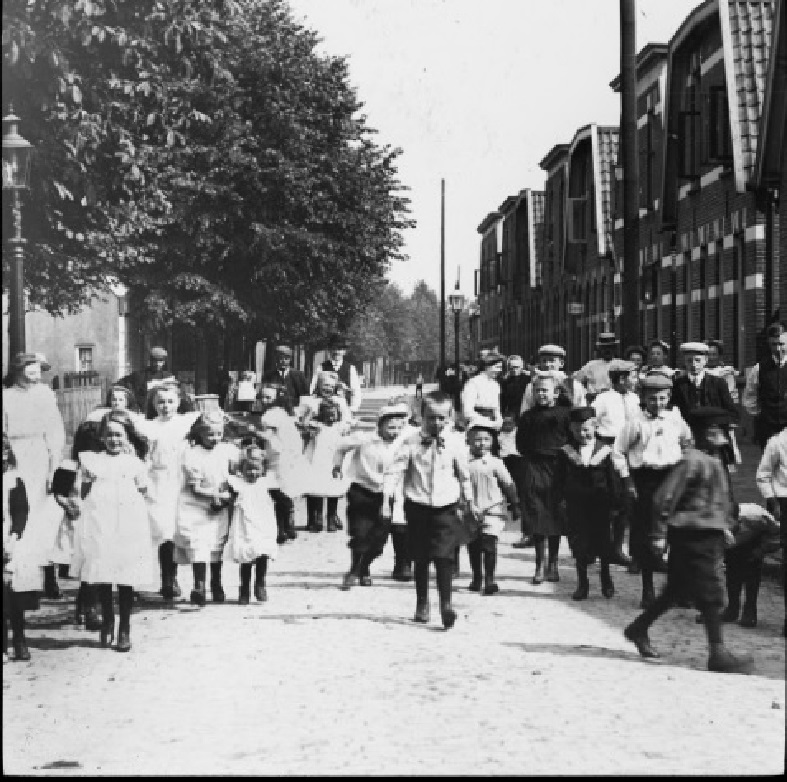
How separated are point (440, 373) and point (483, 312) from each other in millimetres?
43151

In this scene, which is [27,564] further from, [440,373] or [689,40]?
[689,40]

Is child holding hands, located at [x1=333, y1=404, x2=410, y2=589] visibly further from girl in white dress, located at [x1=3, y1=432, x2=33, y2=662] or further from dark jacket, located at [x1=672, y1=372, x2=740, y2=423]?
girl in white dress, located at [x1=3, y1=432, x2=33, y2=662]

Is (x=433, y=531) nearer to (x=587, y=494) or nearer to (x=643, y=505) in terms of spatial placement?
(x=643, y=505)

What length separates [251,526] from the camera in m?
11.4

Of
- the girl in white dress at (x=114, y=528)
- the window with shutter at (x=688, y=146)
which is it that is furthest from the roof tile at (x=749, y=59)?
the girl in white dress at (x=114, y=528)

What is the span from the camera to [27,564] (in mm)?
8625

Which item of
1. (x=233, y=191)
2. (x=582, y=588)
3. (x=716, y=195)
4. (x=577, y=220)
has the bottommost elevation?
(x=582, y=588)

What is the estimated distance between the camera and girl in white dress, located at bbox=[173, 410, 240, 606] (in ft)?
36.0

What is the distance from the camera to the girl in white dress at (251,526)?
11273 millimetres

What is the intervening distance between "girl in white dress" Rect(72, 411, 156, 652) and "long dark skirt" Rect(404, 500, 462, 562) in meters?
2.02

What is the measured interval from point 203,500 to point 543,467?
119 inches

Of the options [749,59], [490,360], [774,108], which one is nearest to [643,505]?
[490,360]

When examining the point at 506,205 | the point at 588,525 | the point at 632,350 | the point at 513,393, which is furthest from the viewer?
the point at 506,205

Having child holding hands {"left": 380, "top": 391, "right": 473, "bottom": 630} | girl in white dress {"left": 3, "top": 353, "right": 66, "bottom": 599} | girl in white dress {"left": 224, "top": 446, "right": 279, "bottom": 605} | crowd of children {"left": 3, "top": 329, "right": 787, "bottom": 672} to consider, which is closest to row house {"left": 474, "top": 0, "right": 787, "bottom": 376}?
crowd of children {"left": 3, "top": 329, "right": 787, "bottom": 672}
